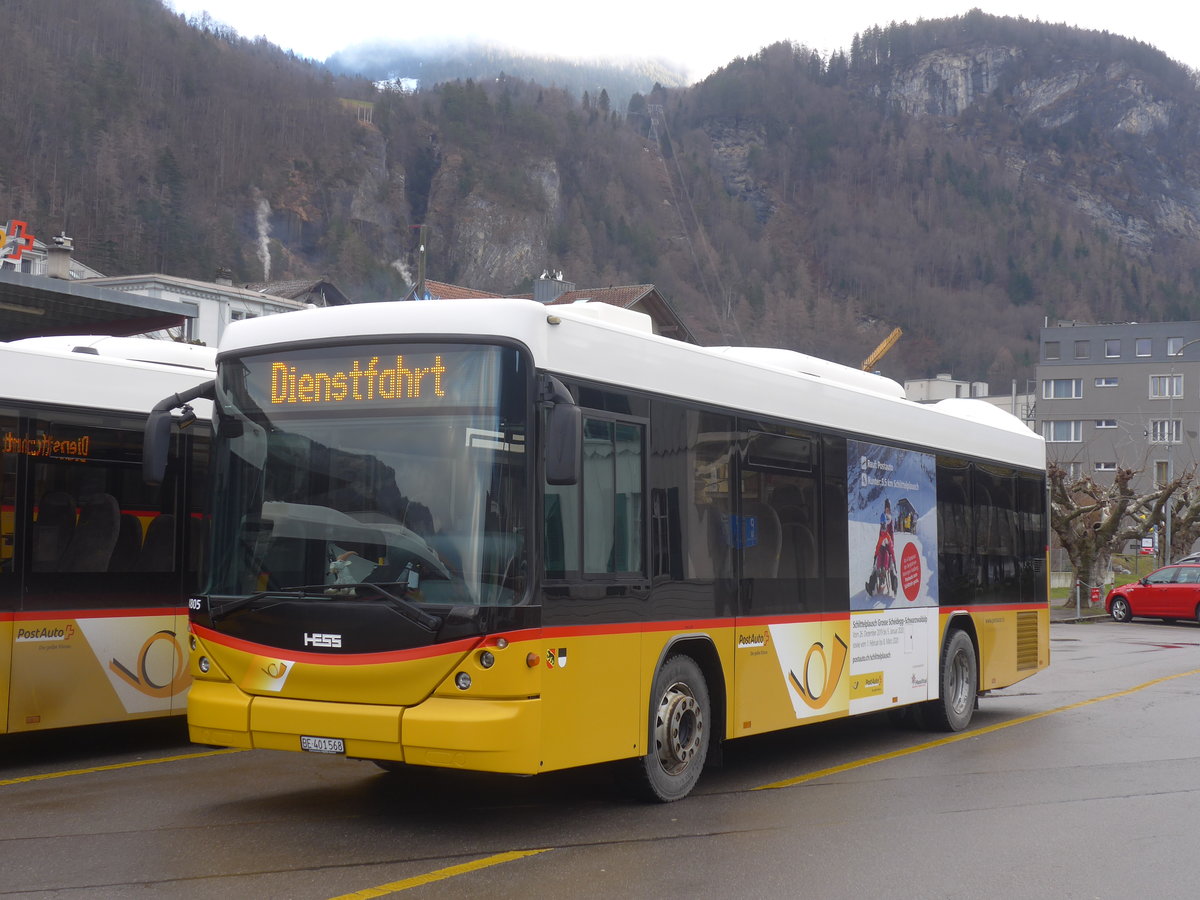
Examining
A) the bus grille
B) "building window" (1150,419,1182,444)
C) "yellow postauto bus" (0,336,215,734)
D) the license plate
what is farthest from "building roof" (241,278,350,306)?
the license plate

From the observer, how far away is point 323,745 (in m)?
7.39

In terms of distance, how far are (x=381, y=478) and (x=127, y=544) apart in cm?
381

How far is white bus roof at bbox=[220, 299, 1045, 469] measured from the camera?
24.7 feet

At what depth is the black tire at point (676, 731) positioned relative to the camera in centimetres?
834

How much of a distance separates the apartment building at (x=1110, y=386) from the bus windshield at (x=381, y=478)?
92401 mm

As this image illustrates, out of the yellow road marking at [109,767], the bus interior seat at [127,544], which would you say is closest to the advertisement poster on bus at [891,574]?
the yellow road marking at [109,767]

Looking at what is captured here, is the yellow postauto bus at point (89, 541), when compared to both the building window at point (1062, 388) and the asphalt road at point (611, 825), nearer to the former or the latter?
the asphalt road at point (611, 825)

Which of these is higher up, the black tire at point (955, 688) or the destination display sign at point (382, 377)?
the destination display sign at point (382, 377)

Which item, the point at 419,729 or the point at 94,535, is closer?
the point at 419,729

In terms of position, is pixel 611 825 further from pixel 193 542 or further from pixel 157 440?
pixel 193 542

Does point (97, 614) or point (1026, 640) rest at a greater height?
point (97, 614)

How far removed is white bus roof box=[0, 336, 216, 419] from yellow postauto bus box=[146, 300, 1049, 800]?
205cm

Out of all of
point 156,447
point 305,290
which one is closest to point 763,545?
point 156,447

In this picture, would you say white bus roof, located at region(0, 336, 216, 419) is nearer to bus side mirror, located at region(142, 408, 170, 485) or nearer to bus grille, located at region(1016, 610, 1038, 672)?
bus side mirror, located at region(142, 408, 170, 485)
